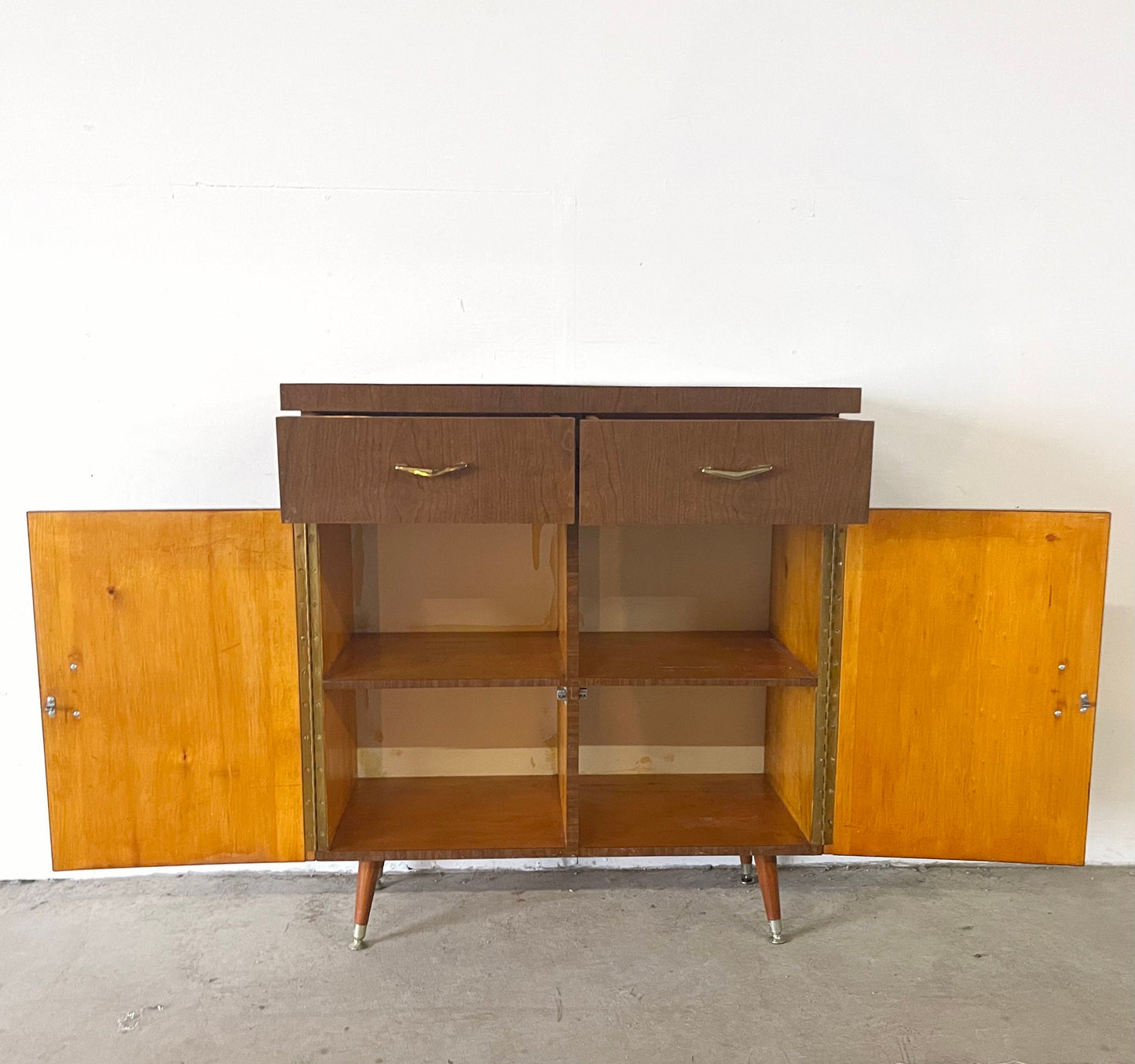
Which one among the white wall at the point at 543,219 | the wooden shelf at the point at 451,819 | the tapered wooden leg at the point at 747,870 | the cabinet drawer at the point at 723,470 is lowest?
the tapered wooden leg at the point at 747,870

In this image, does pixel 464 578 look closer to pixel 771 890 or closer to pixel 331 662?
pixel 331 662

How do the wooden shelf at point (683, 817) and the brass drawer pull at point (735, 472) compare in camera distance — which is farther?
the wooden shelf at point (683, 817)

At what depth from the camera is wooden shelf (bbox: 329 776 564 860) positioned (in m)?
1.50

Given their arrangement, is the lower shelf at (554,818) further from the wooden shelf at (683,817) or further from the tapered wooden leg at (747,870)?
the tapered wooden leg at (747,870)

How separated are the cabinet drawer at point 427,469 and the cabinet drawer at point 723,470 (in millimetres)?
63

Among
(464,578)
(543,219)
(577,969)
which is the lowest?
(577,969)

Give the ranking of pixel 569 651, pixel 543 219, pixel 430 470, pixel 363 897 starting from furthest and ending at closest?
pixel 543 219 → pixel 363 897 → pixel 569 651 → pixel 430 470

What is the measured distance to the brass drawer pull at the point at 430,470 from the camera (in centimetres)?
131

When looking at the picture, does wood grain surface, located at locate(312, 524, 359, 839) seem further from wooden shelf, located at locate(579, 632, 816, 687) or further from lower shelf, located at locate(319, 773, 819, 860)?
wooden shelf, located at locate(579, 632, 816, 687)

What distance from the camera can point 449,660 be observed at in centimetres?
158

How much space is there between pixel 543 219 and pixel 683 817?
126 cm

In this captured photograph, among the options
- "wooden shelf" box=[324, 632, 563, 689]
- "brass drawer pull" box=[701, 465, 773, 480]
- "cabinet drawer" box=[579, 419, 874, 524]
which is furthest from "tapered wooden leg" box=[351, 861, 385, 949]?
"brass drawer pull" box=[701, 465, 773, 480]

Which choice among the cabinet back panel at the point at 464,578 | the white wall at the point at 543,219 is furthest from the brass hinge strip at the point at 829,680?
the cabinet back panel at the point at 464,578

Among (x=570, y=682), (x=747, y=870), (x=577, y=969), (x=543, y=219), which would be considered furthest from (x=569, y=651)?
(x=543, y=219)
